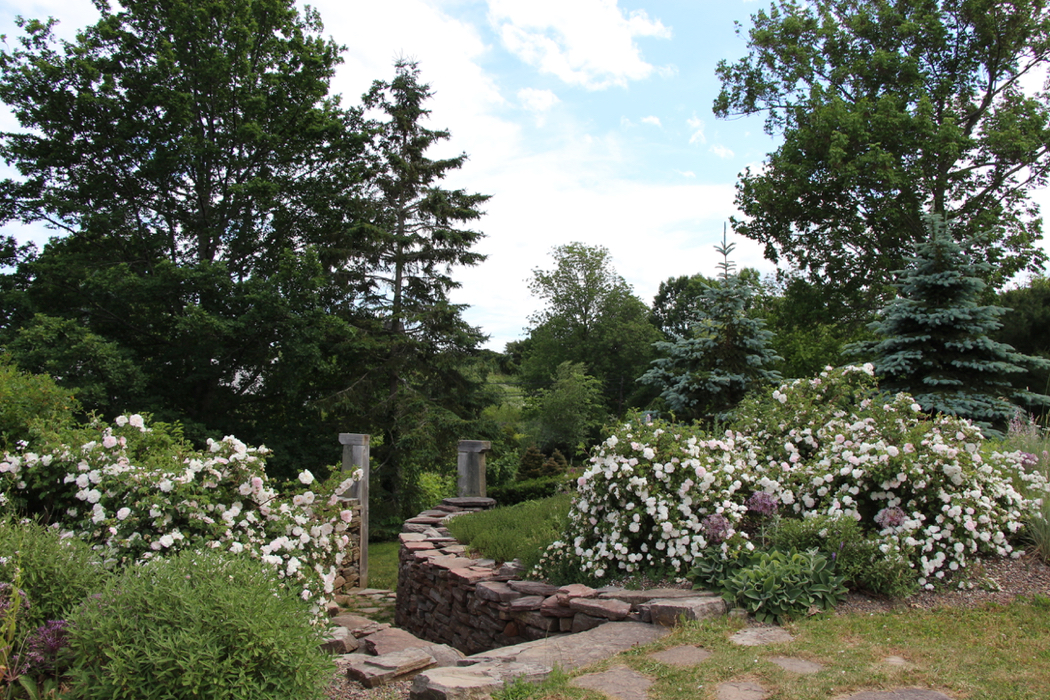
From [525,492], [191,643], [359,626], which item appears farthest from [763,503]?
[525,492]

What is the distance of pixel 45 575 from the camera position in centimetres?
262

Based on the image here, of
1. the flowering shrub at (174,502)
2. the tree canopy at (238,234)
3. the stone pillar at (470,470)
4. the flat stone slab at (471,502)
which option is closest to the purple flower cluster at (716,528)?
the flowering shrub at (174,502)

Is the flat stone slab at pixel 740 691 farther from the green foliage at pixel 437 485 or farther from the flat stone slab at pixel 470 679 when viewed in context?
the green foliage at pixel 437 485

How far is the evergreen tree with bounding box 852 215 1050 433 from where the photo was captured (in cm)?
757

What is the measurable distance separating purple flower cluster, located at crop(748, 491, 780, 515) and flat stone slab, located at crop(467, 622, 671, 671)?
1210mm

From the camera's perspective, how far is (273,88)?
13.9m

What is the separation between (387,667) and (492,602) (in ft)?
5.87

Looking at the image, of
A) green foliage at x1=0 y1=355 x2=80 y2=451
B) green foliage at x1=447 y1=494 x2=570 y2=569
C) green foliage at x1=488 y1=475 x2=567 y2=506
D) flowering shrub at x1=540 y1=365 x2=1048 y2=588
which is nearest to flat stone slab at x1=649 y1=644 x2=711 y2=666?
flowering shrub at x1=540 y1=365 x2=1048 y2=588

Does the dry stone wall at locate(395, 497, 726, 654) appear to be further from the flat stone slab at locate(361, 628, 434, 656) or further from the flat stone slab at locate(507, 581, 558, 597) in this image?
the flat stone slab at locate(361, 628, 434, 656)

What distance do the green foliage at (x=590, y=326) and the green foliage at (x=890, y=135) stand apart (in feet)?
42.5

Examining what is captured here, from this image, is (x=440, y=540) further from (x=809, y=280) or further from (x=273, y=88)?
(x=809, y=280)

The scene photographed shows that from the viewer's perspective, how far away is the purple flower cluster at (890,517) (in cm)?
411

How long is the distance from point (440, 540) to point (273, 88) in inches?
448

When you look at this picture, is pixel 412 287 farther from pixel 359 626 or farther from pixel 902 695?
pixel 902 695
